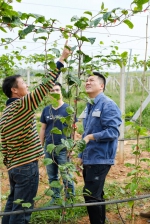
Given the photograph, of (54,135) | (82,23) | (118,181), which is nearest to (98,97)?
(54,135)

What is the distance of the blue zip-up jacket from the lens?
227 cm

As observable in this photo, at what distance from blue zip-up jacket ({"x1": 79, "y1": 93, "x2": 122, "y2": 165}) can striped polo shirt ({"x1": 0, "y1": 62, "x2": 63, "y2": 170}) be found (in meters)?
0.47

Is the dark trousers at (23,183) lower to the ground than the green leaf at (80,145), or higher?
lower

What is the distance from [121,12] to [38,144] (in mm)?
1109

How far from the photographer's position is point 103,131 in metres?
2.24

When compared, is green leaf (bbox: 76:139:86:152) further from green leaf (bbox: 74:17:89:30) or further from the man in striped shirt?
green leaf (bbox: 74:17:89:30)

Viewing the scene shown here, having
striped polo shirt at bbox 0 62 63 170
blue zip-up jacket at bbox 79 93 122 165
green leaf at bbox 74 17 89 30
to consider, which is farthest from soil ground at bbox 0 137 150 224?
green leaf at bbox 74 17 89 30

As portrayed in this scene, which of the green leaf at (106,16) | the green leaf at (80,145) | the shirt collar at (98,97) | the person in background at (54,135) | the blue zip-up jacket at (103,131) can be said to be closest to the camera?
the green leaf at (106,16)

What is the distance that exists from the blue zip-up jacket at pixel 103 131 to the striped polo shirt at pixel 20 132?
18.4 inches

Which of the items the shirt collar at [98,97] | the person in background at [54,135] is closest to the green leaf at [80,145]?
the shirt collar at [98,97]

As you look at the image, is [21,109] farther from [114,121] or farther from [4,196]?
[4,196]

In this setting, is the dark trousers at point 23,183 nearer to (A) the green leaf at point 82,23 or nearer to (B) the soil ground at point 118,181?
(B) the soil ground at point 118,181

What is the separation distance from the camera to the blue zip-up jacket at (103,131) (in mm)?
2271

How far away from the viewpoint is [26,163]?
6.59 ft
